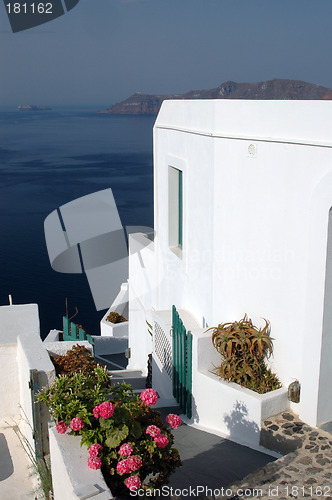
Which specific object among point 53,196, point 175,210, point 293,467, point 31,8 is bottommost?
point 53,196

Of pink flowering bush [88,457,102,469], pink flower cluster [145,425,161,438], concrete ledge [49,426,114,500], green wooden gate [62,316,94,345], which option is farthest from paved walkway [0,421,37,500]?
green wooden gate [62,316,94,345]

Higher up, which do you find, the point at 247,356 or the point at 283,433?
the point at 247,356

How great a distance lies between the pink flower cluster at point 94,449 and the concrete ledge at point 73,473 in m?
0.12

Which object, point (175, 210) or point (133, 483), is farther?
point (175, 210)

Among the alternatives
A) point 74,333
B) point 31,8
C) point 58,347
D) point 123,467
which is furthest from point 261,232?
point 74,333

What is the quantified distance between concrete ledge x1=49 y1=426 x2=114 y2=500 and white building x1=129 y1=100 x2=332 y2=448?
2.98 m

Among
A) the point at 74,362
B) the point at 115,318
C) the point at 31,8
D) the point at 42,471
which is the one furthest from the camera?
the point at 115,318

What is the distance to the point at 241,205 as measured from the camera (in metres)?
6.99

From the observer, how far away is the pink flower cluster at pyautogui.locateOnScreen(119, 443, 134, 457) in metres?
3.79

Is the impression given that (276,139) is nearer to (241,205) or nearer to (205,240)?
(241,205)

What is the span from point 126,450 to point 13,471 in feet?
7.37

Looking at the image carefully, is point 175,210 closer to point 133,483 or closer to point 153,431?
point 153,431

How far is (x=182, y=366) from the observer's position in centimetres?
796

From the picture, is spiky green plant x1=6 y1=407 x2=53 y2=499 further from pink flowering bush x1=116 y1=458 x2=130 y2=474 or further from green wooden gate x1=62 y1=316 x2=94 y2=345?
green wooden gate x1=62 y1=316 x2=94 y2=345
